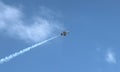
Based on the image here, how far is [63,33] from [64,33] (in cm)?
61

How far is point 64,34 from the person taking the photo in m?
98.4

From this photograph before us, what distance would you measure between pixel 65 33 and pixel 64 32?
889 millimetres

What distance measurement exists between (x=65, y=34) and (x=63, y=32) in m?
1.82

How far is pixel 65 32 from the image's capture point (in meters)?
99.2

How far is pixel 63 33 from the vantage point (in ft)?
323

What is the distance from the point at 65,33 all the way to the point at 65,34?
0.60 m

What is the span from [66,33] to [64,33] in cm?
138

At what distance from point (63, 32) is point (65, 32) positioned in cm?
125

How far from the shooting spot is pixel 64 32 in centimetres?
9912

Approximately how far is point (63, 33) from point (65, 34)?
4.61ft

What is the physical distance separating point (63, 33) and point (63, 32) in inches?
46.4

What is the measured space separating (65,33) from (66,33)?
0.69 m

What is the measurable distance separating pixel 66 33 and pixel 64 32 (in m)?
1.36

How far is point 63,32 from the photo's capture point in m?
99.5
